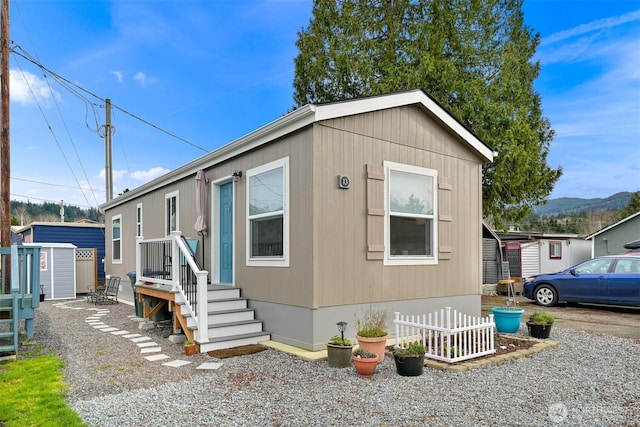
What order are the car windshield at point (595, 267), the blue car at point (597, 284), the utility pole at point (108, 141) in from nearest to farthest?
1. the blue car at point (597, 284)
2. the car windshield at point (595, 267)
3. the utility pole at point (108, 141)

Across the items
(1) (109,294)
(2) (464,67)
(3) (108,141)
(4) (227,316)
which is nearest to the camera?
(4) (227,316)

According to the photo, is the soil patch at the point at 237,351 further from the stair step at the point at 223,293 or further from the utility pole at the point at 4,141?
the utility pole at the point at 4,141

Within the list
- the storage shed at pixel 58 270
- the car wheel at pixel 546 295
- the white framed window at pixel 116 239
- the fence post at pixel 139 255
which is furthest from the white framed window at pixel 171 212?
the car wheel at pixel 546 295

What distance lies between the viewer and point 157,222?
10375 millimetres

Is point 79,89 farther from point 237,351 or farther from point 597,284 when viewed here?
point 597,284

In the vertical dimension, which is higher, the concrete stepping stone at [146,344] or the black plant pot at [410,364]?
the black plant pot at [410,364]

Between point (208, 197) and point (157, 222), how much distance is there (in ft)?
10.0

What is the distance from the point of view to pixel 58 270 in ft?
43.8

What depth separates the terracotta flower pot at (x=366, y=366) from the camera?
4.40 meters

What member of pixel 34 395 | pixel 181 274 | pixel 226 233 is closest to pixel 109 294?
pixel 226 233

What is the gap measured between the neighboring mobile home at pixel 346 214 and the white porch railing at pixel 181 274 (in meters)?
0.81

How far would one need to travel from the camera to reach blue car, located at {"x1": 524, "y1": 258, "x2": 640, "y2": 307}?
939cm

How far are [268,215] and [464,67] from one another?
25.6 feet

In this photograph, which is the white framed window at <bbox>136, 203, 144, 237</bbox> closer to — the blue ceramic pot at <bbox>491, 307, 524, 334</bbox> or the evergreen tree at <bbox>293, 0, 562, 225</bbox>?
the evergreen tree at <bbox>293, 0, 562, 225</bbox>
